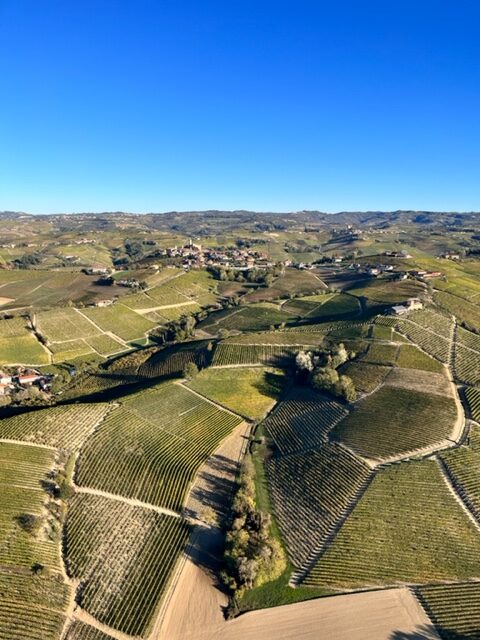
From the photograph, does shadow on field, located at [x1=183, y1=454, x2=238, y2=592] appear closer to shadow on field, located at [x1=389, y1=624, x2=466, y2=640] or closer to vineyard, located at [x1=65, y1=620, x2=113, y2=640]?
vineyard, located at [x1=65, y1=620, x2=113, y2=640]

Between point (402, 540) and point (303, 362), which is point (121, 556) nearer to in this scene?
point (402, 540)

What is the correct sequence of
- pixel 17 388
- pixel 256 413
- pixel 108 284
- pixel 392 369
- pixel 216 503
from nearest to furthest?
pixel 216 503 → pixel 256 413 → pixel 392 369 → pixel 17 388 → pixel 108 284

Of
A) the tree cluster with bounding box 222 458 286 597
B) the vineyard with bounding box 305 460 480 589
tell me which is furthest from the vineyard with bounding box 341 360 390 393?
the tree cluster with bounding box 222 458 286 597

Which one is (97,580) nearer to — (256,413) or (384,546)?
(384,546)

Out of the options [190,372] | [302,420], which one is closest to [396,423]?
[302,420]

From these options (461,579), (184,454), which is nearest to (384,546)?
(461,579)

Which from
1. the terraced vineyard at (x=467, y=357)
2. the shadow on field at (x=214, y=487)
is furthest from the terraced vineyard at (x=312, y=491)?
the terraced vineyard at (x=467, y=357)
